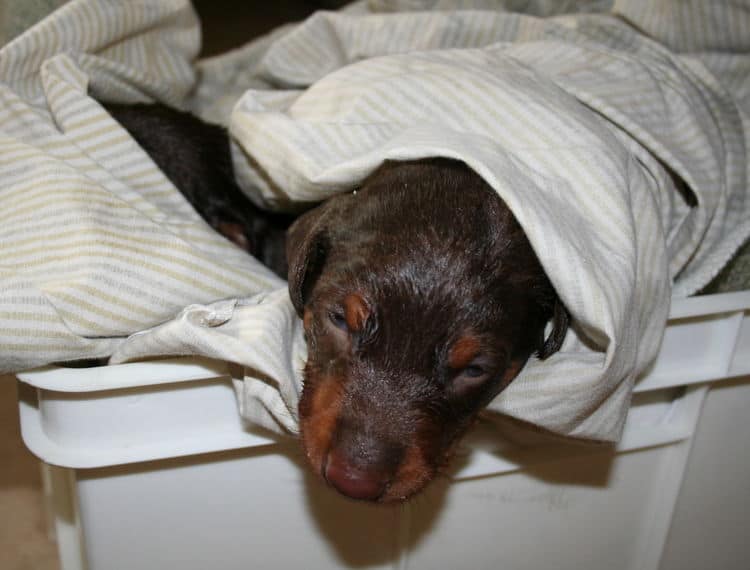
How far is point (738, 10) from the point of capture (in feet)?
5.27

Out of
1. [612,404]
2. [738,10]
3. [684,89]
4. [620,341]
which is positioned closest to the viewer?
[620,341]

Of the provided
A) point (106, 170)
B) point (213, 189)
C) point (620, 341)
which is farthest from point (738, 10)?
point (106, 170)

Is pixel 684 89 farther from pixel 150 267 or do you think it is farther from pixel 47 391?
pixel 47 391

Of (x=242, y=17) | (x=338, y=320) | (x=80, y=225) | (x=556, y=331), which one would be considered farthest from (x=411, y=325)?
(x=242, y=17)

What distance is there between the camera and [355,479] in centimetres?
100

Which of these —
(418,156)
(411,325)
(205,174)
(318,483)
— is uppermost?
(418,156)

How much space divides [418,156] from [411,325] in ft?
0.83

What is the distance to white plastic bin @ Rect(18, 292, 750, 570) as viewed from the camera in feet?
3.67

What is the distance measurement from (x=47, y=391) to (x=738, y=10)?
1.45 metres

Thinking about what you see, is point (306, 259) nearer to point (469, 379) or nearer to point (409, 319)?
point (409, 319)

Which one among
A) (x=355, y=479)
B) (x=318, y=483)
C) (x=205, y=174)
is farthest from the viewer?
(x=205, y=174)

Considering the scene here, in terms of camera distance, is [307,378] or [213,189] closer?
[307,378]

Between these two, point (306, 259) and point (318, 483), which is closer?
point (306, 259)

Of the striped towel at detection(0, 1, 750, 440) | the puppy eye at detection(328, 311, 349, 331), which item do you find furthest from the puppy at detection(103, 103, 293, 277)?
the puppy eye at detection(328, 311, 349, 331)
